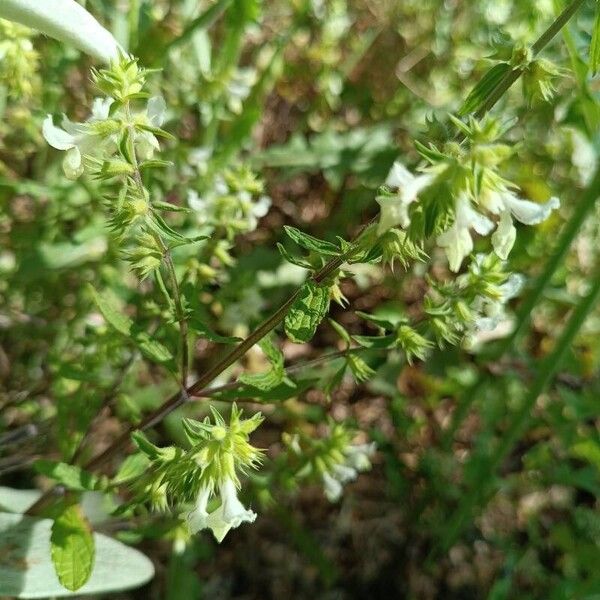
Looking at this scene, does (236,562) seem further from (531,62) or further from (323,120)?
(531,62)

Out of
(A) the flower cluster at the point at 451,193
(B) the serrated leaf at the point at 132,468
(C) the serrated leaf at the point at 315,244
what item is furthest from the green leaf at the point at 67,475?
(A) the flower cluster at the point at 451,193

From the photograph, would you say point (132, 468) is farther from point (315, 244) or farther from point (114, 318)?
point (315, 244)

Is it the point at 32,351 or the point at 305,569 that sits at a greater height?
the point at 32,351

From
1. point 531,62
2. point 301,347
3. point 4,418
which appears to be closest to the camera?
point 531,62

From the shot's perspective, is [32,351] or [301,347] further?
[301,347]

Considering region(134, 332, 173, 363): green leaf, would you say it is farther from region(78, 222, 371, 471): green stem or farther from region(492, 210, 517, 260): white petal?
region(492, 210, 517, 260): white petal

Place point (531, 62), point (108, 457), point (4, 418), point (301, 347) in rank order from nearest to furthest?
point (531, 62)
point (108, 457)
point (4, 418)
point (301, 347)

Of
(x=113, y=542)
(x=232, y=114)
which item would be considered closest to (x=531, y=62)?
(x=113, y=542)
